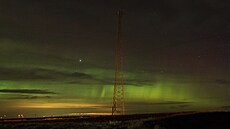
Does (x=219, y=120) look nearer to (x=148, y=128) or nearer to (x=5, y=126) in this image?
(x=148, y=128)

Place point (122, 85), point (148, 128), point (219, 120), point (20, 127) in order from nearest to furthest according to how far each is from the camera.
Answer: point (148, 128), point (20, 127), point (219, 120), point (122, 85)

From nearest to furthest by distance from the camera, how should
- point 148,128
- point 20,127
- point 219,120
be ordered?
point 148,128 → point 20,127 → point 219,120

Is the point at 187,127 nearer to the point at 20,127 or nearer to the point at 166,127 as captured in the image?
the point at 166,127

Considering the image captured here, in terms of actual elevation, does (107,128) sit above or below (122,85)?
below

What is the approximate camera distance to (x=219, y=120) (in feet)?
134

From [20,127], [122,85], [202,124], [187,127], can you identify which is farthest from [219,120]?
[122,85]

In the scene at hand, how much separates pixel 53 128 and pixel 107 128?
586 cm

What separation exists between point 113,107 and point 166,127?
1237 inches

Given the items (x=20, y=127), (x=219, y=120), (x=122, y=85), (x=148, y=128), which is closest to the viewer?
(x=148, y=128)

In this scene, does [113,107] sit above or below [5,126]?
above

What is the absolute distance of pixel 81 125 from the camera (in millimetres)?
38094

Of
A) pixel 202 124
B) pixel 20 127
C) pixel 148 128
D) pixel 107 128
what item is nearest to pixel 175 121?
pixel 202 124

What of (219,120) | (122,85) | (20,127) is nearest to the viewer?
(20,127)

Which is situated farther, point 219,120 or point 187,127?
point 219,120
